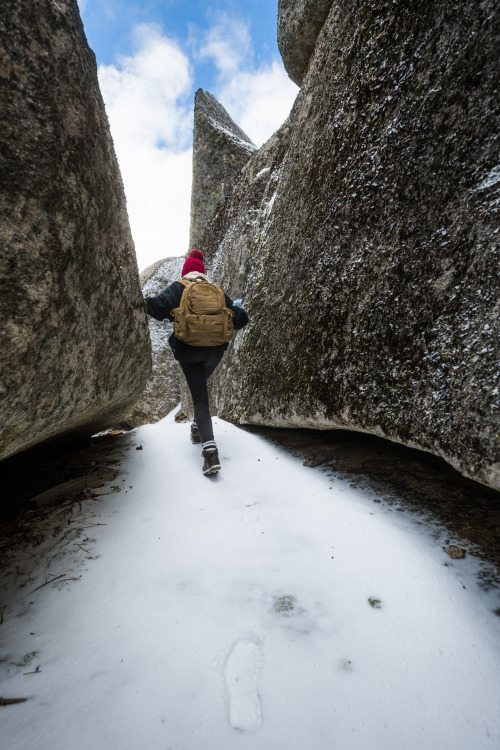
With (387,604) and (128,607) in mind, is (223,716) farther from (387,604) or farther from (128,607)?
(387,604)

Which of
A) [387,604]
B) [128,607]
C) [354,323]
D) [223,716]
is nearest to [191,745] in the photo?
[223,716]

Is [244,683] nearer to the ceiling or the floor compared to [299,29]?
nearer to the floor

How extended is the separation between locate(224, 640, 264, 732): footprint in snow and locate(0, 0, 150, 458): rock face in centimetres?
172

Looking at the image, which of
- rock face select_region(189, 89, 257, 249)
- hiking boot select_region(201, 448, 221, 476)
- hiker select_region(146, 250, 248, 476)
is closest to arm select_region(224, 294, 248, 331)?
hiker select_region(146, 250, 248, 476)

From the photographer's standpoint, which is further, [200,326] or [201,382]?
[201,382]

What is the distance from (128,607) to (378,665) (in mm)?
1323

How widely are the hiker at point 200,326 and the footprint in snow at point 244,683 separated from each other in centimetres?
194

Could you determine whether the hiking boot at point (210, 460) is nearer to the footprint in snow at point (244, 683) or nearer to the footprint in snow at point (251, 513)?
the footprint in snow at point (251, 513)

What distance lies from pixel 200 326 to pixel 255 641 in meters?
2.75

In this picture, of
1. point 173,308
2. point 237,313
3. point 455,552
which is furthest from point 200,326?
point 455,552

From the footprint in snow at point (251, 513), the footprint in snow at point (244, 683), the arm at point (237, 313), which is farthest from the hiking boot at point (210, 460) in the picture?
the footprint in snow at point (244, 683)

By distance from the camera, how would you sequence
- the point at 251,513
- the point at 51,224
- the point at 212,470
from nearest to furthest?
the point at 51,224 < the point at 251,513 < the point at 212,470

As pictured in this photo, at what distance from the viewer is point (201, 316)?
362cm

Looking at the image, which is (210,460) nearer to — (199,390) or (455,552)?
(199,390)
